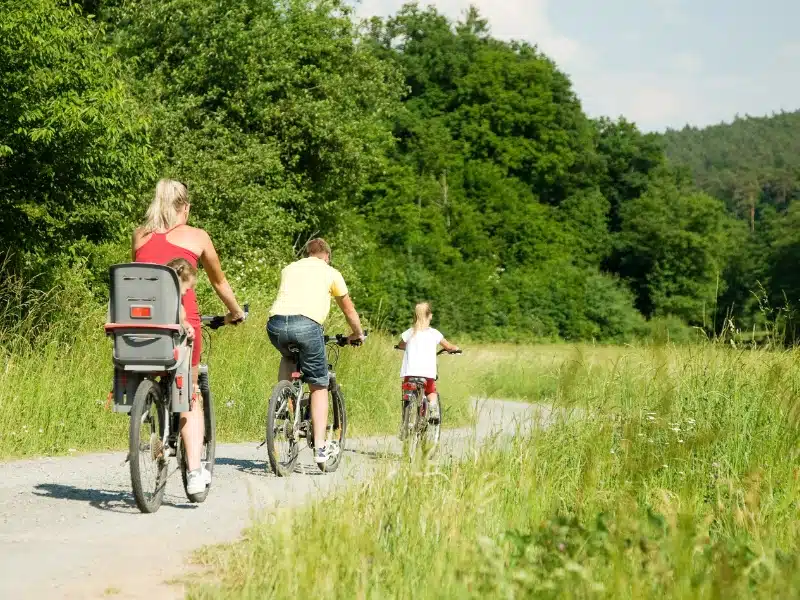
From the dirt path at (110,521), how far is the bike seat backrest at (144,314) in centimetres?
95

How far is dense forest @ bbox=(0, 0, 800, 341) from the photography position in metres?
17.2

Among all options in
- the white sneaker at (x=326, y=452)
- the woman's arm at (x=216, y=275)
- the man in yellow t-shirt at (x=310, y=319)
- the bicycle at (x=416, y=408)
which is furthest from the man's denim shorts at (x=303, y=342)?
the bicycle at (x=416, y=408)

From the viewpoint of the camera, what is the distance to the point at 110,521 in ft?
22.0

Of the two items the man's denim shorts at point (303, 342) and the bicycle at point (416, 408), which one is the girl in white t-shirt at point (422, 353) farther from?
the man's denim shorts at point (303, 342)

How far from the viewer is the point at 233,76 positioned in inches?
1384

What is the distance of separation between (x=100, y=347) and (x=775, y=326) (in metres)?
7.95

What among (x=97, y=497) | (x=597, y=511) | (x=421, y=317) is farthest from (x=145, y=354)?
(x=421, y=317)

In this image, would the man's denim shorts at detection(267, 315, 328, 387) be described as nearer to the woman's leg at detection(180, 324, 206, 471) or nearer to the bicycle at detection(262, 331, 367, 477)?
the bicycle at detection(262, 331, 367, 477)

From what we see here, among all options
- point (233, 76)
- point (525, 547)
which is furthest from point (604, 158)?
point (525, 547)

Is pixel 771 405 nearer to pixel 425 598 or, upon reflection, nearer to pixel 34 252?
pixel 425 598

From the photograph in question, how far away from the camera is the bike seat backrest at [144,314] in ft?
22.5

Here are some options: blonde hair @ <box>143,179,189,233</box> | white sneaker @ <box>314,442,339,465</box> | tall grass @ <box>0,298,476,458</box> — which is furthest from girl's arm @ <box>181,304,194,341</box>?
Answer: tall grass @ <box>0,298,476,458</box>

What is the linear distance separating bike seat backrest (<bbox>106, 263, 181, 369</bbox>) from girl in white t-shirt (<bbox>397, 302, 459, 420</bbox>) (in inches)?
190

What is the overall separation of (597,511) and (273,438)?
3048 millimetres
